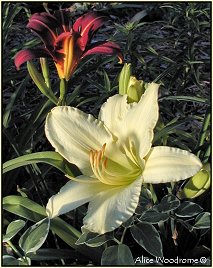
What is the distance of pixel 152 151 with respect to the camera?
99 centimetres

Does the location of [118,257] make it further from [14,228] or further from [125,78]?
[125,78]

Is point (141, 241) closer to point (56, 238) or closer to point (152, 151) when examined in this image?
point (152, 151)

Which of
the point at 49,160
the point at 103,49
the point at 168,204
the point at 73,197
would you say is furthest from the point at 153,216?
the point at 103,49

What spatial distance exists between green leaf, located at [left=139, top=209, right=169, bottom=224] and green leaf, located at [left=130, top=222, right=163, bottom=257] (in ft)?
0.04

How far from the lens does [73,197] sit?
101 cm

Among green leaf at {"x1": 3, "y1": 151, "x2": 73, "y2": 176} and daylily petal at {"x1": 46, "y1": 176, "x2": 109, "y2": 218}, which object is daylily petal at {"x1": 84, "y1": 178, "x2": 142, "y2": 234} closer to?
daylily petal at {"x1": 46, "y1": 176, "x2": 109, "y2": 218}

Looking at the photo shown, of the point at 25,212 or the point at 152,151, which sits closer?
the point at 152,151

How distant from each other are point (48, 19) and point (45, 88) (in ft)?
0.49

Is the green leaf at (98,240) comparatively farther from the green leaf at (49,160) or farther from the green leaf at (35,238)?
the green leaf at (49,160)

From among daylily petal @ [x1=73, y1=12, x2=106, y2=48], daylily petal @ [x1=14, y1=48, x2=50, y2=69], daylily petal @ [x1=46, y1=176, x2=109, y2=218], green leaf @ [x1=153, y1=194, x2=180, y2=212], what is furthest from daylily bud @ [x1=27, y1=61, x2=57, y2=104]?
green leaf @ [x1=153, y1=194, x2=180, y2=212]

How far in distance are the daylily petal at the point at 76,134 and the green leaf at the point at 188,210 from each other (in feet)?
0.62

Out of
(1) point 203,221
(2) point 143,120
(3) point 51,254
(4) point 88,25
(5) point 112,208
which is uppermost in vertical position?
(4) point 88,25

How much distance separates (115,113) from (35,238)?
0.28 metres

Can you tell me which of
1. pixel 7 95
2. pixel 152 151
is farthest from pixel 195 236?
pixel 7 95
